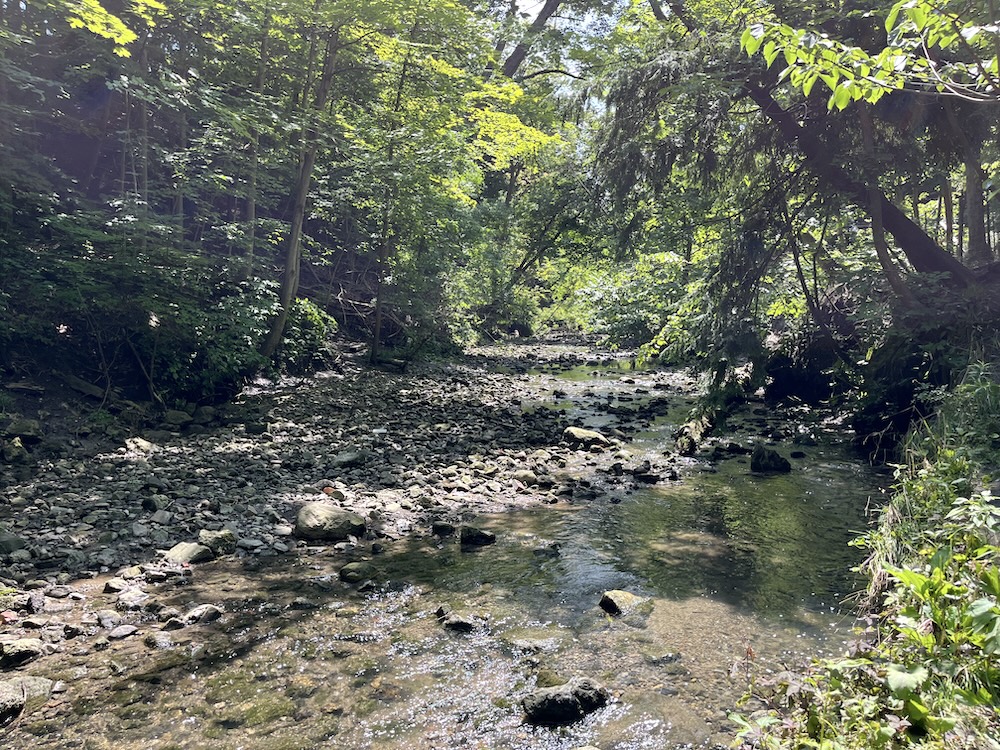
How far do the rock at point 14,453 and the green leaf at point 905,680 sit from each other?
8.86m

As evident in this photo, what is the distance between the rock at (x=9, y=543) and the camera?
17.3ft

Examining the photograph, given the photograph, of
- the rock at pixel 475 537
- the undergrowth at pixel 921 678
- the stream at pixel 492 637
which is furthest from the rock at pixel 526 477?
the undergrowth at pixel 921 678

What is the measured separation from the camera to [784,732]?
2.73m

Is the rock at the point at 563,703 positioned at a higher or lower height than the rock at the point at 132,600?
higher

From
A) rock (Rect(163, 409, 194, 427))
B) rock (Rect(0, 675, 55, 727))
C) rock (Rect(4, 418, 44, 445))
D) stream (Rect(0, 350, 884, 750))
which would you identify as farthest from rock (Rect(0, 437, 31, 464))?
rock (Rect(0, 675, 55, 727))

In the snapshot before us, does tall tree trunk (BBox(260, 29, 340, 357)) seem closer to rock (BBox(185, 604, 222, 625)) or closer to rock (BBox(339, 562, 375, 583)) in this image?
rock (BBox(339, 562, 375, 583))

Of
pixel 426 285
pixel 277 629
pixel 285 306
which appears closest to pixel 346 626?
pixel 277 629

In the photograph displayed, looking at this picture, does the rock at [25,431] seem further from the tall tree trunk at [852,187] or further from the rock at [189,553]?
the tall tree trunk at [852,187]

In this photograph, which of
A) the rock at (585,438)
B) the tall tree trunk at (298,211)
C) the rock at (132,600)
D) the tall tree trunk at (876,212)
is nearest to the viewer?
the rock at (132,600)

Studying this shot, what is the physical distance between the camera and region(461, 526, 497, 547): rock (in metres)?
6.28

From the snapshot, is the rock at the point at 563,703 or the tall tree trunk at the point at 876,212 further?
the tall tree trunk at the point at 876,212

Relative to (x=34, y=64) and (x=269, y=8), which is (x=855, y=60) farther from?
(x=34, y=64)

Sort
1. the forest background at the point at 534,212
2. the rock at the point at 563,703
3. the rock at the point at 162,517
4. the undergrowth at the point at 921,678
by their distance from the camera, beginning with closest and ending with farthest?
the undergrowth at the point at 921,678 < the rock at the point at 563,703 < the rock at the point at 162,517 < the forest background at the point at 534,212

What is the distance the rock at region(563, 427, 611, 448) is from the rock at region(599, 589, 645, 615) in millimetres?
5207
